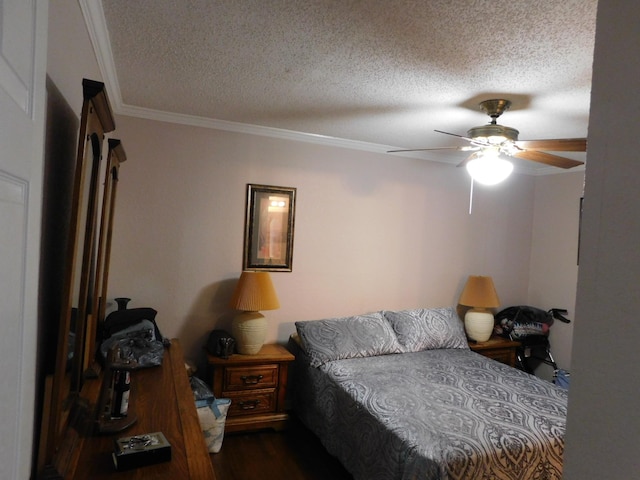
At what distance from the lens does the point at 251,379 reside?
10.1 ft

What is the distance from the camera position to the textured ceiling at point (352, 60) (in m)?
1.57

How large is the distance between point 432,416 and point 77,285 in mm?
1870

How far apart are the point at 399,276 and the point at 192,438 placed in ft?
9.09

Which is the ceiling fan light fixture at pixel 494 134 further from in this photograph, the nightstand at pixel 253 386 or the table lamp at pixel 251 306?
the nightstand at pixel 253 386

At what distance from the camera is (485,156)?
2432mm

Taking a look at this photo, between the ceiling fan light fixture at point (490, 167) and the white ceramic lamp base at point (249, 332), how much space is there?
6.11 feet

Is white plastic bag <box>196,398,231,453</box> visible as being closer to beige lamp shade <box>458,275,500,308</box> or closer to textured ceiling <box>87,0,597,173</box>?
textured ceiling <box>87,0,597,173</box>

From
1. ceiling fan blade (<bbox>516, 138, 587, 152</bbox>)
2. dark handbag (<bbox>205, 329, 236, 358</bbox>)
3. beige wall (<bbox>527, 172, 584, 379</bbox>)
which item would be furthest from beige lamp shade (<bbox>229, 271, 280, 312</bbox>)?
beige wall (<bbox>527, 172, 584, 379</bbox>)

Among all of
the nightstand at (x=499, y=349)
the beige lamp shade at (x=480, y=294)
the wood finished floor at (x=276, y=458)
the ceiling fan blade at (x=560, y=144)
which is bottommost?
the wood finished floor at (x=276, y=458)

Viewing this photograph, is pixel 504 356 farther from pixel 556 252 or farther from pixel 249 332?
pixel 249 332

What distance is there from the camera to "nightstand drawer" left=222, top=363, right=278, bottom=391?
9.83 ft

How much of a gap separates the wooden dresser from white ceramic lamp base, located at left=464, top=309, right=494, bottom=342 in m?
2.82

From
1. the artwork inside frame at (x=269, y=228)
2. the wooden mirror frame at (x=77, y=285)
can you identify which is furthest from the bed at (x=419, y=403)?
the wooden mirror frame at (x=77, y=285)

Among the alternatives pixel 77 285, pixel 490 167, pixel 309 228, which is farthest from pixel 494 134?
pixel 77 285
